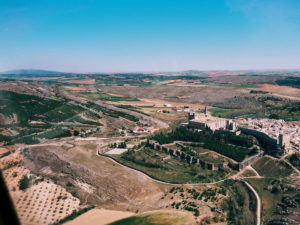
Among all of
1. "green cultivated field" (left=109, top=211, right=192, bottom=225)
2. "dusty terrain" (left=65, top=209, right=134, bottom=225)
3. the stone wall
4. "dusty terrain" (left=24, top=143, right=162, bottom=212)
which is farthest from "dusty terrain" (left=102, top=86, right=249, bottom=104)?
"dusty terrain" (left=65, top=209, right=134, bottom=225)

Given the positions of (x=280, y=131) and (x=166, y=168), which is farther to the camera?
(x=280, y=131)

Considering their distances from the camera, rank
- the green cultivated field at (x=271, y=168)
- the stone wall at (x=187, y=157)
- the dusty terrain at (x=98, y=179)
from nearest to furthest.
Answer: the dusty terrain at (x=98, y=179) → the green cultivated field at (x=271, y=168) → the stone wall at (x=187, y=157)

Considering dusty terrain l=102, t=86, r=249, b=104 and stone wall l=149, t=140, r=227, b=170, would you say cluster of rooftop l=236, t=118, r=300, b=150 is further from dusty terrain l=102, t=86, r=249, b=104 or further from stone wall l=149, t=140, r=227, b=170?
dusty terrain l=102, t=86, r=249, b=104

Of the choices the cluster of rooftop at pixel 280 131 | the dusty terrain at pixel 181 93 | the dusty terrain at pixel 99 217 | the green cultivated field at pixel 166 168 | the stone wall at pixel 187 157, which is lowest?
the dusty terrain at pixel 99 217

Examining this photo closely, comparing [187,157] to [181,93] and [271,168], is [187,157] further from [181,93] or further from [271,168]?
[181,93]

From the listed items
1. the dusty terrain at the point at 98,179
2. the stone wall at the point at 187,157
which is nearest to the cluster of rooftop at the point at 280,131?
the stone wall at the point at 187,157

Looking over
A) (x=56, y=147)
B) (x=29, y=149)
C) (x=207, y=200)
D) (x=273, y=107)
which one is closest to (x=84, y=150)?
(x=56, y=147)

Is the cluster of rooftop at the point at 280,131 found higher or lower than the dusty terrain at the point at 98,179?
higher

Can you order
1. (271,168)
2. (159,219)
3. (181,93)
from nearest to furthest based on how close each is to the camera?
(159,219), (271,168), (181,93)

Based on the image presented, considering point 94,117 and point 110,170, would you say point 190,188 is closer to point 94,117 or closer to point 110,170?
point 110,170

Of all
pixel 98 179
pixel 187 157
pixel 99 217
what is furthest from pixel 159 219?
pixel 187 157

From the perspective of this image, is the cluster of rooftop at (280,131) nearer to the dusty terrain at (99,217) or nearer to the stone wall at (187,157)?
the stone wall at (187,157)
